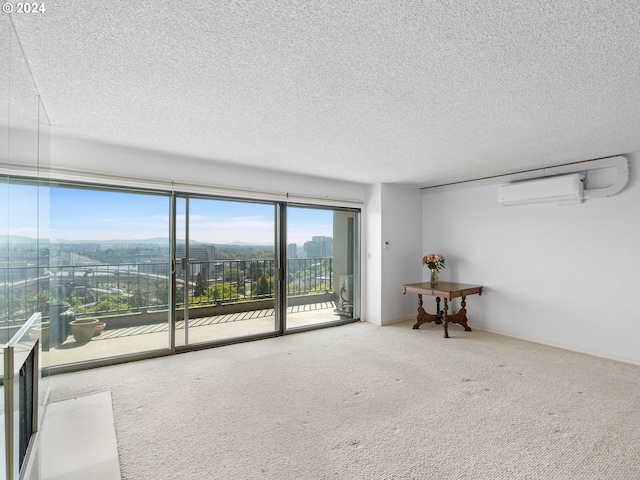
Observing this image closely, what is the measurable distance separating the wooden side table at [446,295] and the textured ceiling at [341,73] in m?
2.03

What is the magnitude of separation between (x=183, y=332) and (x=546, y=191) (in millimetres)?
4782

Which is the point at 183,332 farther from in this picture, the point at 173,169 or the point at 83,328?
the point at 173,169

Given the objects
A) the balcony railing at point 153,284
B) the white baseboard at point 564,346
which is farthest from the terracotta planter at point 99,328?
the white baseboard at point 564,346

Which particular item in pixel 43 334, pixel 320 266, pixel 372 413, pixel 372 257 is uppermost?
pixel 372 257

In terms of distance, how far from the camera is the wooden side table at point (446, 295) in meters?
4.57

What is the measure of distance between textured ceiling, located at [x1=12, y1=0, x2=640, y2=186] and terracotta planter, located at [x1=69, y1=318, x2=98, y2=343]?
1.93m

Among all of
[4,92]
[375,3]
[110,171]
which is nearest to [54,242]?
[110,171]

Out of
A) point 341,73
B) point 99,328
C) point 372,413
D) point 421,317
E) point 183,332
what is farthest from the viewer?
point 421,317

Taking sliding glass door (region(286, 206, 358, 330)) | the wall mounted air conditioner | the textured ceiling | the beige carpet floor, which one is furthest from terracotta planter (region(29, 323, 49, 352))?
the wall mounted air conditioner

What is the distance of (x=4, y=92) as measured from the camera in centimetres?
155

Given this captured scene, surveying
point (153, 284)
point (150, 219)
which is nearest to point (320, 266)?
point (153, 284)

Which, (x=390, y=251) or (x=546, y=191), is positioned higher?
(x=546, y=191)

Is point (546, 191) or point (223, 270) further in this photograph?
point (223, 270)

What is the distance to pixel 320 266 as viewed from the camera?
5.24 meters
